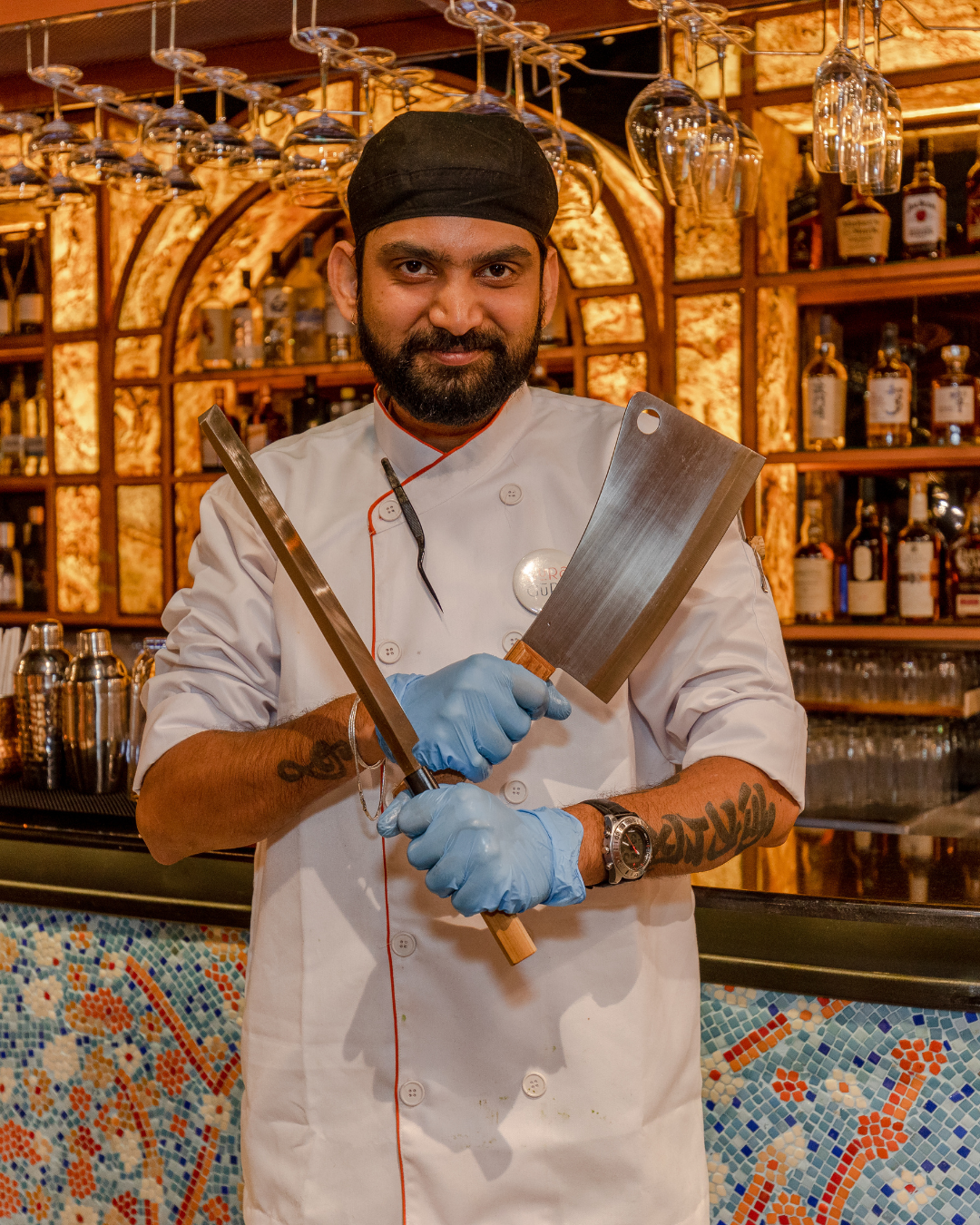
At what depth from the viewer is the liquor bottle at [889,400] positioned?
3174mm

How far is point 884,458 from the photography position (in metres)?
3.17

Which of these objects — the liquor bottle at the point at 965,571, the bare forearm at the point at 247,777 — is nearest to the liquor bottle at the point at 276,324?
the liquor bottle at the point at 965,571

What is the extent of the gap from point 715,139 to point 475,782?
1359 millimetres

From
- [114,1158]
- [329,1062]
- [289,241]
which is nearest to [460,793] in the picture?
[329,1062]

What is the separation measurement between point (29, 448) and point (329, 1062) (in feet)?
11.5

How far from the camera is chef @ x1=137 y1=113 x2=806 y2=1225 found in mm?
1199

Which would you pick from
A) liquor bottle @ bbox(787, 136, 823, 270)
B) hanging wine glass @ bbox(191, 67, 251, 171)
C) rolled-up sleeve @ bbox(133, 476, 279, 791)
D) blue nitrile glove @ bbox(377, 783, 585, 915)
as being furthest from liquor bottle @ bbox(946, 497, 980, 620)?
blue nitrile glove @ bbox(377, 783, 585, 915)

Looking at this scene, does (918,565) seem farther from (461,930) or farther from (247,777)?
(247,777)

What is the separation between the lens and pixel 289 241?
410 cm

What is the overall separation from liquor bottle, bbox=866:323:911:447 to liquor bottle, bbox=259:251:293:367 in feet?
5.62

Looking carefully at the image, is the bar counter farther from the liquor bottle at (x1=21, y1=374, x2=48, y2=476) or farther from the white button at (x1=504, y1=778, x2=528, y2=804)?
the liquor bottle at (x1=21, y1=374, x2=48, y2=476)

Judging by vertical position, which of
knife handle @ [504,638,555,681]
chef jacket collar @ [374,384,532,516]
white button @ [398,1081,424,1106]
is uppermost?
chef jacket collar @ [374,384,532,516]

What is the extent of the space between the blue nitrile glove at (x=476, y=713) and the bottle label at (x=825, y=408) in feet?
7.63

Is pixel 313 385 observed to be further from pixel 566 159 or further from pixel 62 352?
pixel 566 159
